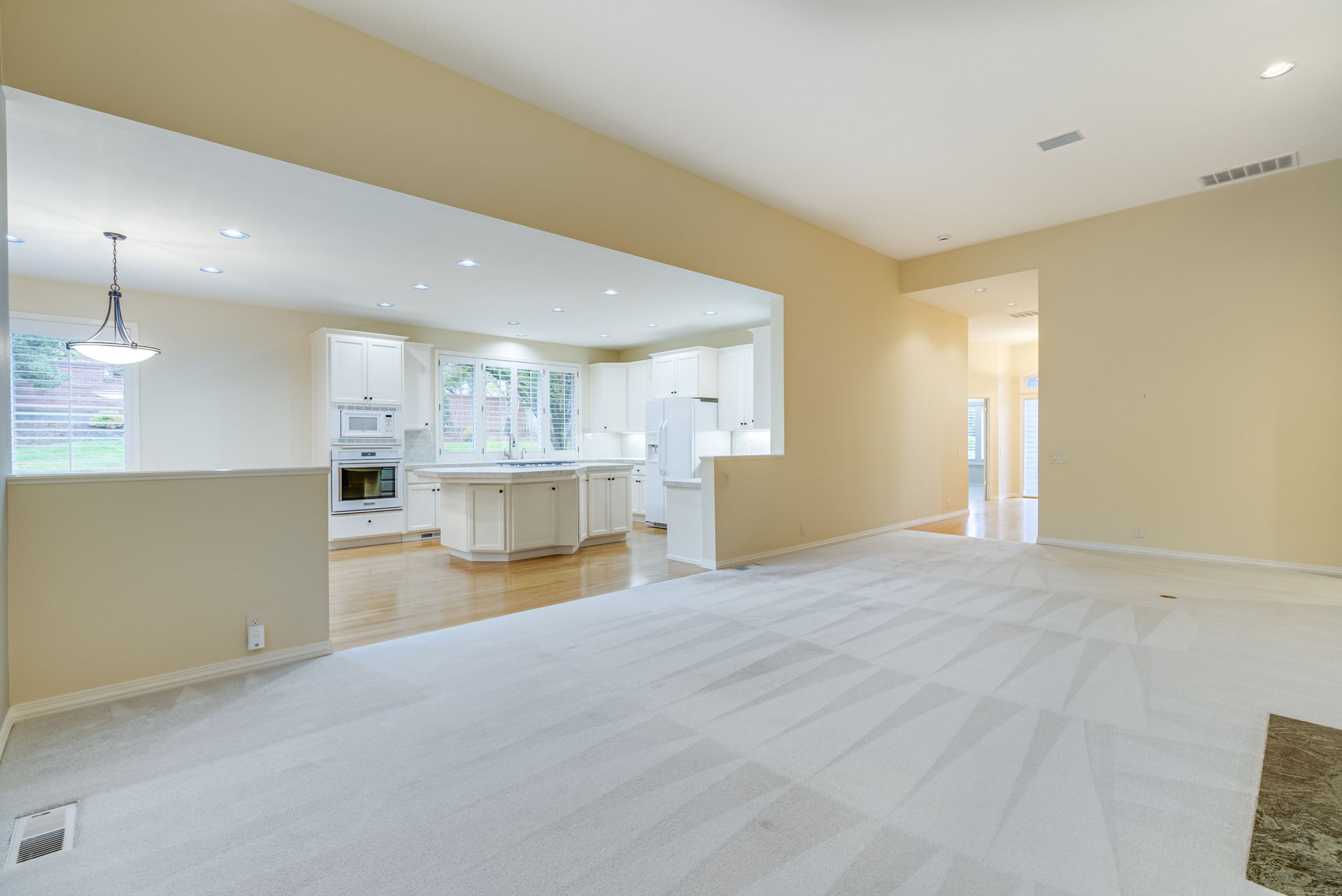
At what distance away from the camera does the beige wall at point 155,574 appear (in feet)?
8.23

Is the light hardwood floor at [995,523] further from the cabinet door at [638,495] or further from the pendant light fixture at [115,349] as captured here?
the pendant light fixture at [115,349]

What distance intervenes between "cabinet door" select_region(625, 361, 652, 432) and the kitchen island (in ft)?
9.37

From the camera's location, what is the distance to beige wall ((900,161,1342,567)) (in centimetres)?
484

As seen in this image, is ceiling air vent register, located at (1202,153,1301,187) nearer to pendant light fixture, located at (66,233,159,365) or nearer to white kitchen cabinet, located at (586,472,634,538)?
white kitchen cabinet, located at (586,472,634,538)

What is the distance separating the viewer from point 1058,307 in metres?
6.14

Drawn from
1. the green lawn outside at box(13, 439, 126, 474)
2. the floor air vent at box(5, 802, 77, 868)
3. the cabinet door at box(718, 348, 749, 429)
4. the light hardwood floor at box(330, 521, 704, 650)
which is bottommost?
the light hardwood floor at box(330, 521, 704, 650)

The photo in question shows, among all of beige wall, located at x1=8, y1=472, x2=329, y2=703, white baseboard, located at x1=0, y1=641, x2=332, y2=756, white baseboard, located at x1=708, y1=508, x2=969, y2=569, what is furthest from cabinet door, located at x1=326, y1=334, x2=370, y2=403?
white baseboard, located at x1=708, y1=508, x2=969, y2=569

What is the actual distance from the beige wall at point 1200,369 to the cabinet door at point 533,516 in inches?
207

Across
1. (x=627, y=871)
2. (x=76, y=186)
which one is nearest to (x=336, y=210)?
Result: (x=76, y=186)

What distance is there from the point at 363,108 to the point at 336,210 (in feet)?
3.57

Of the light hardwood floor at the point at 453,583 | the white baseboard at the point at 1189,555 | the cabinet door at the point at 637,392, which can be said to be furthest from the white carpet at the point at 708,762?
the cabinet door at the point at 637,392

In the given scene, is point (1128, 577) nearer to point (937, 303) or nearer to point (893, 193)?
point (893, 193)

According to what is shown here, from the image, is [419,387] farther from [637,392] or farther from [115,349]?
[115,349]

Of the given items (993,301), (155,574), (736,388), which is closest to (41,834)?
(155,574)
